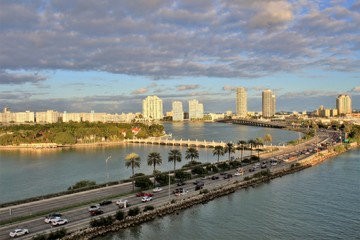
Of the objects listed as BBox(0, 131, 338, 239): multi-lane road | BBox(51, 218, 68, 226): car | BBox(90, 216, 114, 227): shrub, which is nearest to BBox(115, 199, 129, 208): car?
BBox(0, 131, 338, 239): multi-lane road

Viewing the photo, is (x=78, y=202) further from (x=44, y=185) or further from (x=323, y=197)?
(x=323, y=197)

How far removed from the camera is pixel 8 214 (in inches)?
870

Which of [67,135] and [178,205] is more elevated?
[67,135]

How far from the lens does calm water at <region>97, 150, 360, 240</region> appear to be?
2117 cm

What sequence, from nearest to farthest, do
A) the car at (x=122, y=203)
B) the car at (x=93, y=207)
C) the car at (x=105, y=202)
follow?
the car at (x=93, y=207) → the car at (x=122, y=203) → the car at (x=105, y=202)

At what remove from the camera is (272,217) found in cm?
2425

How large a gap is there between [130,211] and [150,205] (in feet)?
7.20

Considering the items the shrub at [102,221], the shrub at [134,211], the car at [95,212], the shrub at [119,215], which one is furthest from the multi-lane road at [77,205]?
the shrub at [134,211]

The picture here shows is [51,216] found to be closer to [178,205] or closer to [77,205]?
[77,205]

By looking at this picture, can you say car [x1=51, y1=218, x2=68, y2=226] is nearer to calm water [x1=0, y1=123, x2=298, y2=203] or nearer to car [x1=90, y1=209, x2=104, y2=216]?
car [x1=90, y1=209, x2=104, y2=216]

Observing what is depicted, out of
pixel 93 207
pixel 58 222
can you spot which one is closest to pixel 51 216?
pixel 58 222

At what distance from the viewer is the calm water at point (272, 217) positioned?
834 inches

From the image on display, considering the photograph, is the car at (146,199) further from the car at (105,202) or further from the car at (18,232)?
the car at (18,232)

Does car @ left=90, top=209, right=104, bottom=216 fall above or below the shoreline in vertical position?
above
